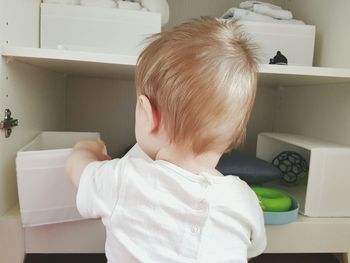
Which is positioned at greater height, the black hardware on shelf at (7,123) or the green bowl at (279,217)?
the black hardware on shelf at (7,123)

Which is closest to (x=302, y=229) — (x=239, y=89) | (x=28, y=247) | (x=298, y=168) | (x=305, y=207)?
(x=305, y=207)

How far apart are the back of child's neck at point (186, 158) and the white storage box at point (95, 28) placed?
353mm

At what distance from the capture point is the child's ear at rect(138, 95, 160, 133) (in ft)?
1.61

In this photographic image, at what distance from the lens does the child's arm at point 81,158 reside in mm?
543

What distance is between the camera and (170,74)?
47 cm

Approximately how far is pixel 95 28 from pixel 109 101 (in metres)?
0.45

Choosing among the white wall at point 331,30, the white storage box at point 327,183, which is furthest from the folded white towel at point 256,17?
the white storage box at point 327,183

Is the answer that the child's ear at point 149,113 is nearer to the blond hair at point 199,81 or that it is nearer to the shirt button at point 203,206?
the blond hair at point 199,81

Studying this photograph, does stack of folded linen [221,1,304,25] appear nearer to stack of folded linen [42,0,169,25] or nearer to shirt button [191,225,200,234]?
stack of folded linen [42,0,169,25]

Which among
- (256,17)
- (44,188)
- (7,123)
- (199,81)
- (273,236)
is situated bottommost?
(273,236)

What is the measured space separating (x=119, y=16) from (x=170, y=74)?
39cm

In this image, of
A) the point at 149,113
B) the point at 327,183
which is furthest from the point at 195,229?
the point at 327,183

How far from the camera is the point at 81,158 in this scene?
1.85ft

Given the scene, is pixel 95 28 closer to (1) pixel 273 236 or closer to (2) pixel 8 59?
(2) pixel 8 59
